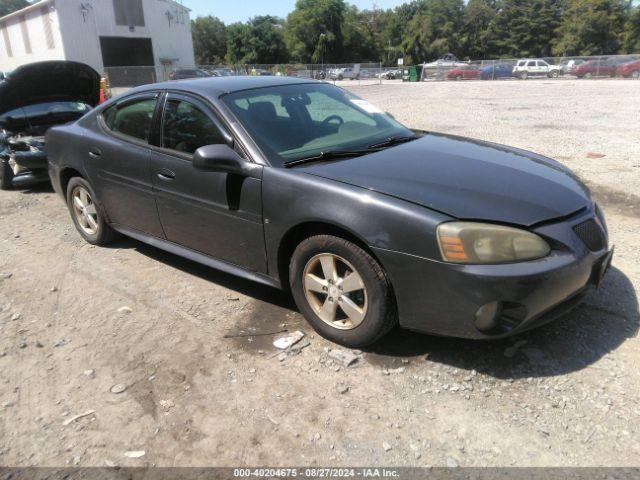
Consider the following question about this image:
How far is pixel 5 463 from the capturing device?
242 centimetres

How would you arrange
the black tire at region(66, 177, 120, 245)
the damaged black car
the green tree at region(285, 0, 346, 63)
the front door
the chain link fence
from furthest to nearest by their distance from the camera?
the green tree at region(285, 0, 346, 63)
the chain link fence
the damaged black car
the black tire at region(66, 177, 120, 245)
the front door

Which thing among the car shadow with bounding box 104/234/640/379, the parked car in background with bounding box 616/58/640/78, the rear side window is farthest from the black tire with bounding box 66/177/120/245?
the parked car in background with bounding box 616/58/640/78

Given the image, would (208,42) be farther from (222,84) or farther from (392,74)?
(222,84)

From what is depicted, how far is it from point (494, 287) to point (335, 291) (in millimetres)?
963

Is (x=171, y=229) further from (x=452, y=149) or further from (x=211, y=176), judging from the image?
(x=452, y=149)

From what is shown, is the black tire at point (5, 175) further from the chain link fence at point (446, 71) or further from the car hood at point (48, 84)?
the chain link fence at point (446, 71)

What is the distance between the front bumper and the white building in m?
35.3

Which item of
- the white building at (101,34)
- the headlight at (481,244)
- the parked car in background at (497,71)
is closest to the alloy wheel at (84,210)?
the headlight at (481,244)

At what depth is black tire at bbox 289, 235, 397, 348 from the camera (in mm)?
2865

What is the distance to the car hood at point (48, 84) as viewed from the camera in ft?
23.3

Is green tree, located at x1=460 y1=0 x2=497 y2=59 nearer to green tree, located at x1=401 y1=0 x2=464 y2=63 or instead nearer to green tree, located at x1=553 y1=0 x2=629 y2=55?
green tree, located at x1=401 y1=0 x2=464 y2=63

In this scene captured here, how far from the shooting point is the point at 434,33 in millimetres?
84000

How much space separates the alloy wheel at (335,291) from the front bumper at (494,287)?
0.27 meters

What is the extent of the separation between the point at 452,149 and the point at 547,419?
6.36 feet
